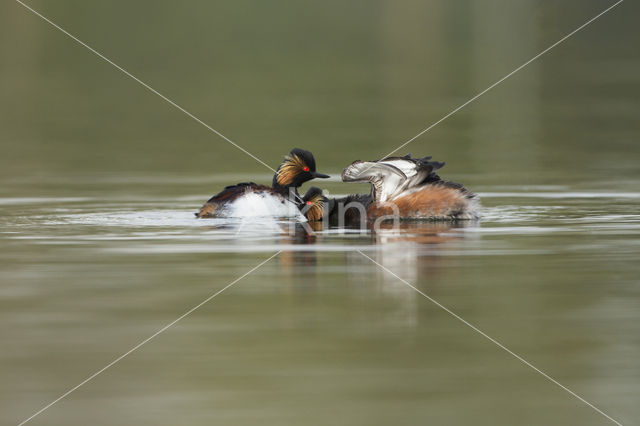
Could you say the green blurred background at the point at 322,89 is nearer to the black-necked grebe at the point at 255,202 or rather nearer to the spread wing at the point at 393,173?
the spread wing at the point at 393,173

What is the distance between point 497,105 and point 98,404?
22.6 meters

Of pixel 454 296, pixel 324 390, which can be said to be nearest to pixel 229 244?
pixel 454 296

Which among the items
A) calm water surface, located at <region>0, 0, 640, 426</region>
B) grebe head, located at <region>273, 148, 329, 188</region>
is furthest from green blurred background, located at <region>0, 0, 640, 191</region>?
grebe head, located at <region>273, 148, 329, 188</region>

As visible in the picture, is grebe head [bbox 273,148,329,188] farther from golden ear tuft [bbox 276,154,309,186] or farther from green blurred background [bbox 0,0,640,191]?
green blurred background [bbox 0,0,640,191]

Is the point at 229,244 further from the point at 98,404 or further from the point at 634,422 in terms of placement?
the point at 634,422

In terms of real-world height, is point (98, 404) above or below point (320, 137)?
below

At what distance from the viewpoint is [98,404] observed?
6.02 metres

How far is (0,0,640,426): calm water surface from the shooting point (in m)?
6.20

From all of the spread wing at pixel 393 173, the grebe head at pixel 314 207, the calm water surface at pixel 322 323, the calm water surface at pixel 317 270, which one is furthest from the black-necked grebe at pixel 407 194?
the calm water surface at pixel 322 323

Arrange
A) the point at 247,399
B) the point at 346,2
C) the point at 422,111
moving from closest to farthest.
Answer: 1. the point at 247,399
2. the point at 422,111
3. the point at 346,2

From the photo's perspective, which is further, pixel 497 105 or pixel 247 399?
pixel 497 105

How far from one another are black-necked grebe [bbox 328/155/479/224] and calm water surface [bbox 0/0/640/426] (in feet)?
1.31

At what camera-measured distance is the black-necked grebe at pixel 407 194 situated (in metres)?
12.8

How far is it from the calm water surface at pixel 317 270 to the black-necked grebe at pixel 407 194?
1.31 ft
